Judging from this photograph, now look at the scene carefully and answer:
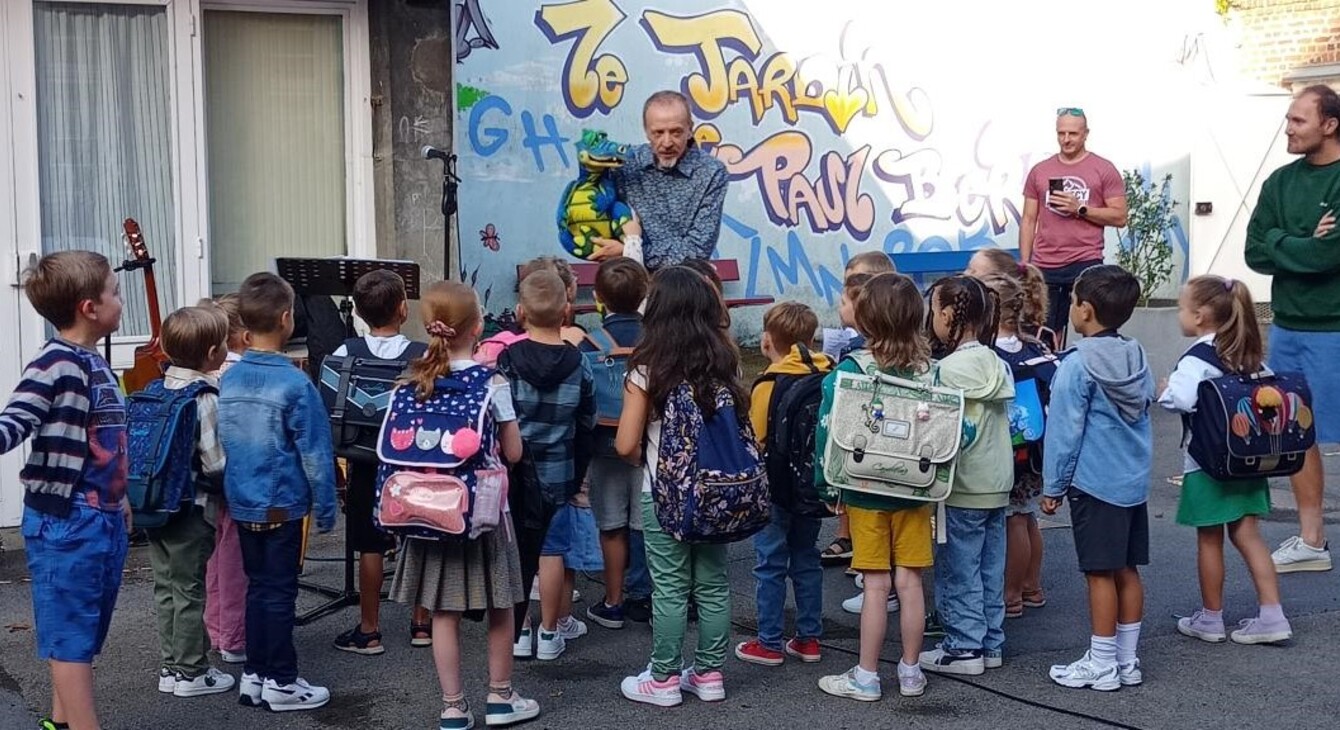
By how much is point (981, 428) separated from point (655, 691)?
1.49 m

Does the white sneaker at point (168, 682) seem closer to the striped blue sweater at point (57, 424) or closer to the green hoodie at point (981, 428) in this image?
the striped blue sweater at point (57, 424)

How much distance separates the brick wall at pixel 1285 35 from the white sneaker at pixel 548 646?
1249cm

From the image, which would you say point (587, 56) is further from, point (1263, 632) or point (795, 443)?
point (1263, 632)

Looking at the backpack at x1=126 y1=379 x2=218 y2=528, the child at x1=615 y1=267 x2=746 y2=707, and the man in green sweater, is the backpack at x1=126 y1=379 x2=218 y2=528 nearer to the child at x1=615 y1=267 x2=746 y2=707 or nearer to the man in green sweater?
the child at x1=615 y1=267 x2=746 y2=707

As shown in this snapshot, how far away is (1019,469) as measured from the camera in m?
5.96

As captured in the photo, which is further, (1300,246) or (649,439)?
(1300,246)

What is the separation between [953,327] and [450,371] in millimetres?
1846

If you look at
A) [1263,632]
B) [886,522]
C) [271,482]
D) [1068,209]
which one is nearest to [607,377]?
[886,522]

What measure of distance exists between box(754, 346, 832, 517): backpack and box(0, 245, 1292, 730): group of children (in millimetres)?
45

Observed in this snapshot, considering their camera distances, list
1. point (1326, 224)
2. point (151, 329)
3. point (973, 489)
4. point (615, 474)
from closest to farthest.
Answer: point (973, 489)
point (615, 474)
point (1326, 224)
point (151, 329)

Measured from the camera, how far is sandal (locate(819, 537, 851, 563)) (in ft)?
23.3

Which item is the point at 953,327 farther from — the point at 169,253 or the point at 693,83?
the point at 693,83

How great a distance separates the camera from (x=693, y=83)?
11438mm

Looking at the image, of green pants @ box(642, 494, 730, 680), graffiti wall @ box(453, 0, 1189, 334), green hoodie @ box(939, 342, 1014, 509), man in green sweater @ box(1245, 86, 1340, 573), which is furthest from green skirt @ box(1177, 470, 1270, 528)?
graffiti wall @ box(453, 0, 1189, 334)
